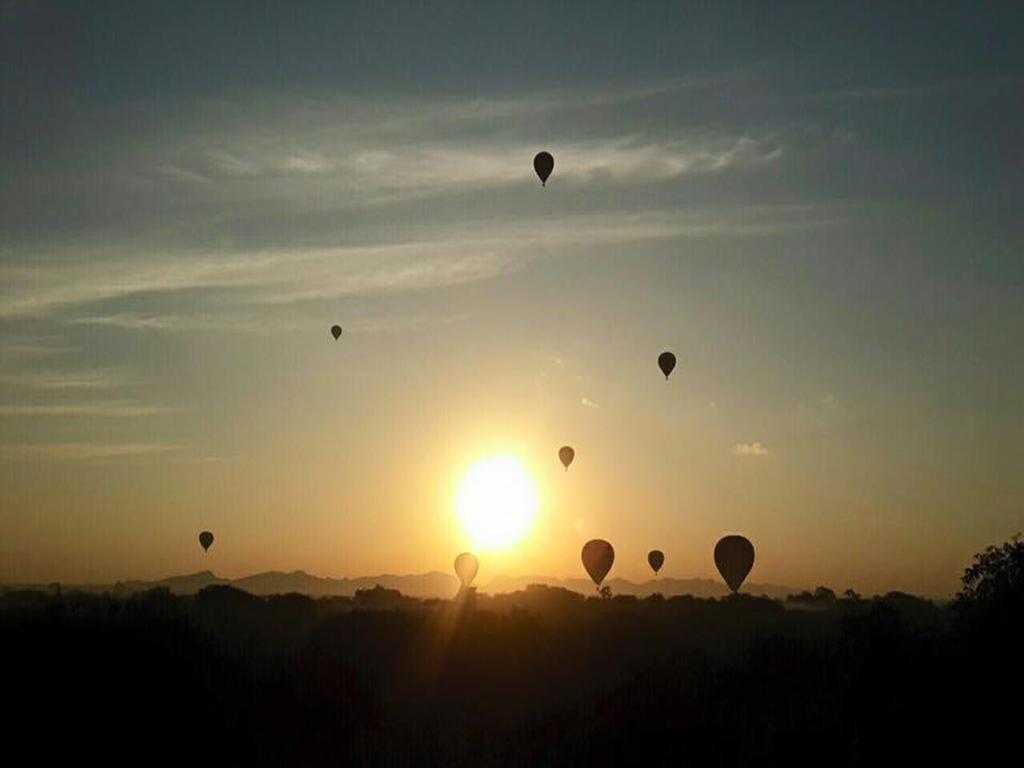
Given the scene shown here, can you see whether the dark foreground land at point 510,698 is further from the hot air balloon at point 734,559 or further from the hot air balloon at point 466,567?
the hot air balloon at point 466,567

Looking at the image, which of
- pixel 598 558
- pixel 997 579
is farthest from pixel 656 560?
pixel 997 579

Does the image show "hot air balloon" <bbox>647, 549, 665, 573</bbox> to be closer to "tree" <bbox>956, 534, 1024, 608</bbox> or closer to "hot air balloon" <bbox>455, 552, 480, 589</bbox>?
"hot air balloon" <bbox>455, 552, 480, 589</bbox>

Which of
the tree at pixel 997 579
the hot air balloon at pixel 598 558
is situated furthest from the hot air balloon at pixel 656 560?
the tree at pixel 997 579

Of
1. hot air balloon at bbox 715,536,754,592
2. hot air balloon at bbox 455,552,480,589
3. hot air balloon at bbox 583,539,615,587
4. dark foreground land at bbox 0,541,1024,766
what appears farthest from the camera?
hot air balloon at bbox 455,552,480,589

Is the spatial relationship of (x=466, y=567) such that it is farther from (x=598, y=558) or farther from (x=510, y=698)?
(x=510, y=698)

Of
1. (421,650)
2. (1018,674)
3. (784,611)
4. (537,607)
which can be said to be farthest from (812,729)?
(784,611)

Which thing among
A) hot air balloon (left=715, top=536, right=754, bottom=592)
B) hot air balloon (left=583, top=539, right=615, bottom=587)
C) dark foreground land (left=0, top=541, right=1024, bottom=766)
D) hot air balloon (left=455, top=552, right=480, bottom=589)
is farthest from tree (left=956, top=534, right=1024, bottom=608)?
hot air balloon (left=455, top=552, right=480, bottom=589)
